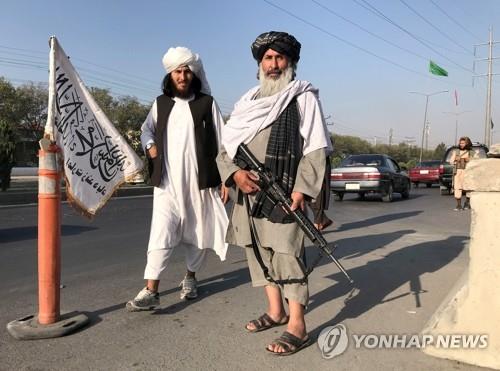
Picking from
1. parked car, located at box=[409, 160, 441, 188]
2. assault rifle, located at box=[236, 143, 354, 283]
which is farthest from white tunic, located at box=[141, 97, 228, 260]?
parked car, located at box=[409, 160, 441, 188]

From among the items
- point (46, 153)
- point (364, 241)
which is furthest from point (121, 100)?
point (46, 153)

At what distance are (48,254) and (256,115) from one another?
162 centimetres

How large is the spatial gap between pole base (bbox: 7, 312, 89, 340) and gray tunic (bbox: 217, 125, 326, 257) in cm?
119

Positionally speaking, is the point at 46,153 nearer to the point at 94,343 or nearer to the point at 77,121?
the point at 77,121

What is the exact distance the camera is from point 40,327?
119 inches

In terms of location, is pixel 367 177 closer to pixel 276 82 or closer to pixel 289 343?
pixel 276 82

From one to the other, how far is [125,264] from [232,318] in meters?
2.25

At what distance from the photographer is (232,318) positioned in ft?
11.3

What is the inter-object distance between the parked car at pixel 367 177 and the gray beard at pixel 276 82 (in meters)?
11.2

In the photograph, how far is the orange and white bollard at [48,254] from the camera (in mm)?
3000

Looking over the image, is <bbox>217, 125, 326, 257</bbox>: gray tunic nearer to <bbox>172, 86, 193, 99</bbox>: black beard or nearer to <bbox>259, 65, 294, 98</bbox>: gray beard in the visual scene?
<bbox>259, 65, 294, 98</bbox>: gray beard

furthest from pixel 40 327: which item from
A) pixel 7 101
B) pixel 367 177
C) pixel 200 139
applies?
pixel 7 101

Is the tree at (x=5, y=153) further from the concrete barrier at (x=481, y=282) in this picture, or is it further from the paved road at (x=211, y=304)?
the concrete barrier at (x=481, y=282)

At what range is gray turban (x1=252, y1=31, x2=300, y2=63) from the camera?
2.90 metres
